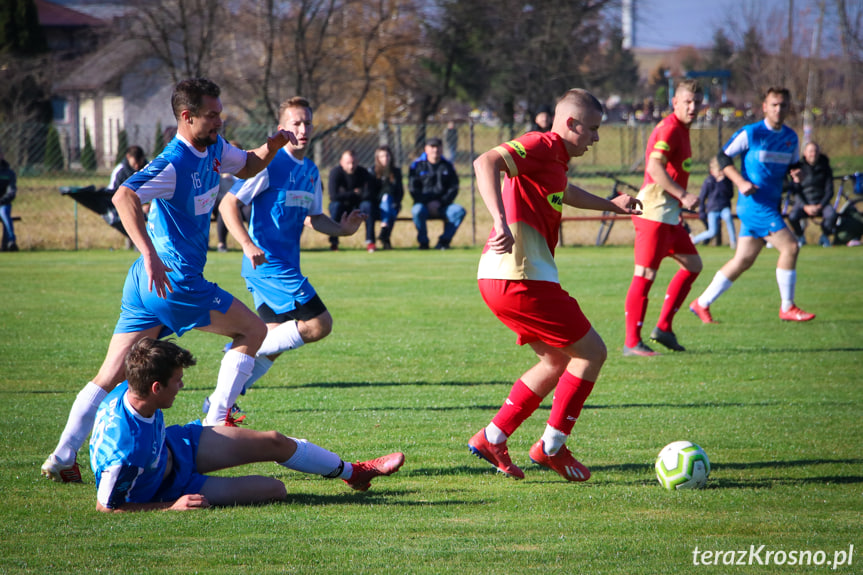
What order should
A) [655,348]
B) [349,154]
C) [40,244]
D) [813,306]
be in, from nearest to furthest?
[655,348], [813,306], [349,154], [40,244]

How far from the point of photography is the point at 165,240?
16.3 feet

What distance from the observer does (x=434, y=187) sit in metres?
18.5

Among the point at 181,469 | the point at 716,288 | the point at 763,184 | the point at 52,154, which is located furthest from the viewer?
the point at 52,154

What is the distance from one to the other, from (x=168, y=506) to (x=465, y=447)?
197 cm

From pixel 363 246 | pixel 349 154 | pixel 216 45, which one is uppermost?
pixel 216 45

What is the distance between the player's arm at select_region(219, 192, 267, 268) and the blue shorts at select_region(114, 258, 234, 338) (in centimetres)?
66

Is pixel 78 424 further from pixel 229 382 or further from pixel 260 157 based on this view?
pixel 260 157

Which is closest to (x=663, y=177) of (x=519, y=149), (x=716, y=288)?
(x=716, y=288)

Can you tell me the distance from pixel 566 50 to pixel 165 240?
3215 centimetres

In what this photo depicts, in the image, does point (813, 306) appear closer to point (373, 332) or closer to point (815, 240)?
point (373, 332)

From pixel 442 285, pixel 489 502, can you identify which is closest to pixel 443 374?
pixel 489 502

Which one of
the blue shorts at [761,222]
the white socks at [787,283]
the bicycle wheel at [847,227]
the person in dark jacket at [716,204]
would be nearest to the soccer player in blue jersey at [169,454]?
the blue shorts at [761,222]

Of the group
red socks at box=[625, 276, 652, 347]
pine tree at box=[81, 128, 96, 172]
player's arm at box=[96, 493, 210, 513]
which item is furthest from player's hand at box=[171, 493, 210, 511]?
pine tree at box=[81, 128, 96, 172]

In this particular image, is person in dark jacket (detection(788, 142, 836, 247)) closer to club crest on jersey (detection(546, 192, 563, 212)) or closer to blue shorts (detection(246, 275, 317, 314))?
blue shorts (detection(246, 275, 317, 314))
